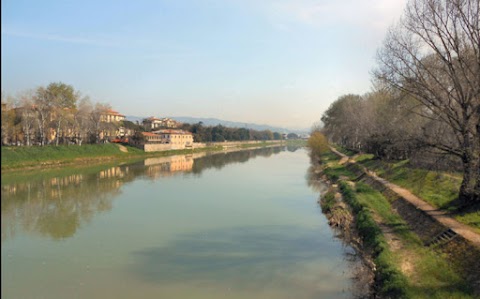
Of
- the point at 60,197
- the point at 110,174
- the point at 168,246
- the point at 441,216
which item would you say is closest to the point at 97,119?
the point at 110,174

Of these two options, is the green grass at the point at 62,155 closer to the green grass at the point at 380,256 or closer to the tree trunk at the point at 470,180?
the green grass at the point at 380,256

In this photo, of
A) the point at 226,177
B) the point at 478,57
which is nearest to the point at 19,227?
the point at 478,57

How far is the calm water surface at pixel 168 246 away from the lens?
10367 millimetres

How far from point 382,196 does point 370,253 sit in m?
9.53

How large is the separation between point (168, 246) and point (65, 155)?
36.9 metres

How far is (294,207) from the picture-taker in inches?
879

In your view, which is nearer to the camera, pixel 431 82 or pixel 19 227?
pixel 431 82

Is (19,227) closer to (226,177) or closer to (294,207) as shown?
(294,207)

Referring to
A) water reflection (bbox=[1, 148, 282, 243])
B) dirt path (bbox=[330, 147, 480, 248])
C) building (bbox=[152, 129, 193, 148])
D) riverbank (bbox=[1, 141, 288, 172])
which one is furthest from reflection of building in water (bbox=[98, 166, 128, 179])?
building (bbox=[152, 129, 193, 148])

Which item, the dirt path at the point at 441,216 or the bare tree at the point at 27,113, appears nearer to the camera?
the dirt path at the point at 441,216

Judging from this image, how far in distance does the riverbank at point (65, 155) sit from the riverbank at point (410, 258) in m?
27.8

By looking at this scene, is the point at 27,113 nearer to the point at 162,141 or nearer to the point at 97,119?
the point at 97,119

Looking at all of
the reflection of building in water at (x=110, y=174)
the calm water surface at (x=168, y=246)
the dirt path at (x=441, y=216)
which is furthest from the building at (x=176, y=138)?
the dirt path at (x=441, y=216)

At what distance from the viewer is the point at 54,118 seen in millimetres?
48844
